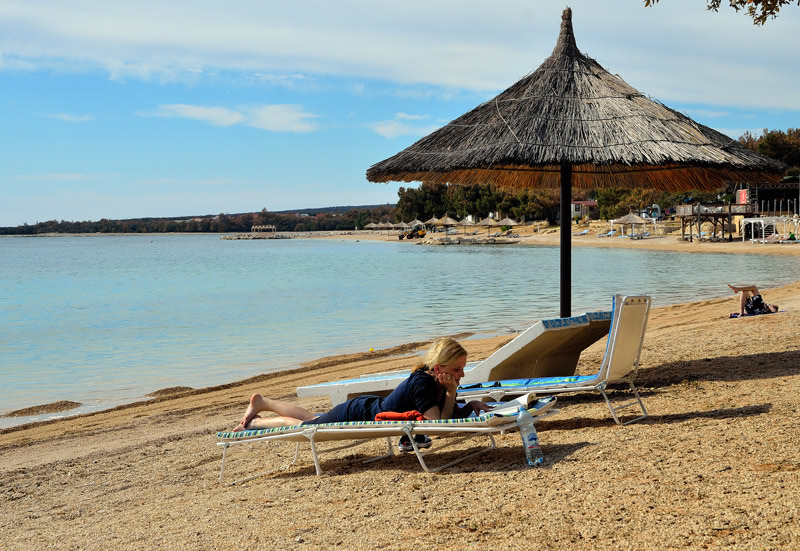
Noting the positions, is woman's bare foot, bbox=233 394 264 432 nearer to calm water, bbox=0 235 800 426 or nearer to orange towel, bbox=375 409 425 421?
orange towel, bbox=375 409 425 421

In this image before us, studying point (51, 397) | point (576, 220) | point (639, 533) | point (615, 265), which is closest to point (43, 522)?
point (639, 533)

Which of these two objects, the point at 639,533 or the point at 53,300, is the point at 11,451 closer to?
the point at 639,533

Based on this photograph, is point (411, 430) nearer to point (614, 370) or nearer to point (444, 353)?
point (444, 353)

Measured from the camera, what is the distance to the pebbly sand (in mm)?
2939

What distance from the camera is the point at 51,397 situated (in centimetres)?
1046

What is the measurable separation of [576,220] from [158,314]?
63.7 m

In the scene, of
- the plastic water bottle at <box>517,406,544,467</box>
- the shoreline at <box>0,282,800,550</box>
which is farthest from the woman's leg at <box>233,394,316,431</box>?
the plastic water bottle at <box>517,406,544,467</box>

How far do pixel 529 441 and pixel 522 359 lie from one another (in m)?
1.69

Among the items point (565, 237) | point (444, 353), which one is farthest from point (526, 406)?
point (565, 237)

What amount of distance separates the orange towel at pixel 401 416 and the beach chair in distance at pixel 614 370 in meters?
1.16

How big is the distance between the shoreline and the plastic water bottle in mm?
60

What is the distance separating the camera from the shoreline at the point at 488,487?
2955 millimetres

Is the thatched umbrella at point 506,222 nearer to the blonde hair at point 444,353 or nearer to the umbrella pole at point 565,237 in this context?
the umbrella pole at point 565,237

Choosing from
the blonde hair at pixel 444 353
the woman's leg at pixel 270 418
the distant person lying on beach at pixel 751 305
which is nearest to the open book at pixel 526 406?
the blonde hair at pixel 444 353
